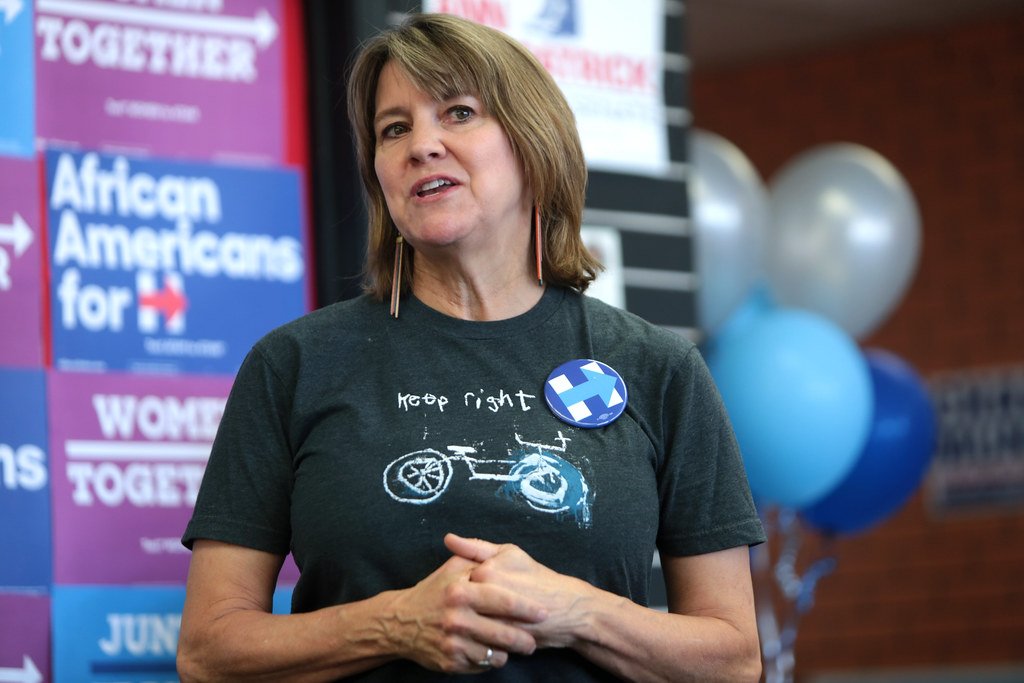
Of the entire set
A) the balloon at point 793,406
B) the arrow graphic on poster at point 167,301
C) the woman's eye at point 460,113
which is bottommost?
the balloon at point 793,406

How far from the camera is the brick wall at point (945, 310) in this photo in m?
6.41

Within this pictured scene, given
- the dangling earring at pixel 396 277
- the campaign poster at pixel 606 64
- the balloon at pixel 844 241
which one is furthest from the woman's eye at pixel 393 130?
the balloon at pixel 844 241

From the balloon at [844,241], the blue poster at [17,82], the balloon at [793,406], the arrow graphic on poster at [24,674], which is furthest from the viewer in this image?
the balloon at [844,241]

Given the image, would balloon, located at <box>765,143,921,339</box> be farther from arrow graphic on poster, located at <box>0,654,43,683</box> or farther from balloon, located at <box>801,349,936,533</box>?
arrow graphic on poster, located at <box>0,654,43,683</box>

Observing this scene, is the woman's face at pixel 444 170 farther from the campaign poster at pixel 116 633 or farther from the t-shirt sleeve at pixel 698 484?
→ the campaign poster at pixel 116 633

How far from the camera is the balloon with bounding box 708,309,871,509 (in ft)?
10.8

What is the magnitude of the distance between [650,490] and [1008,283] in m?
5.33

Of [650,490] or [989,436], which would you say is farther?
[989,436]

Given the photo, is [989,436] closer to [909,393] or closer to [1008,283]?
Result: [1008,283]

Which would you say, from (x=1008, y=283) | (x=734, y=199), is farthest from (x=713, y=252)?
(x=1008, y=283)

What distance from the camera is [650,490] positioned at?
162 centimetres

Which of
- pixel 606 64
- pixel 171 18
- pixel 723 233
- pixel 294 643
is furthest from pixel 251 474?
pixel 723 233

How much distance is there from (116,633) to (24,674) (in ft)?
0.47

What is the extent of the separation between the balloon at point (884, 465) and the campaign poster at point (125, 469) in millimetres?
2062
